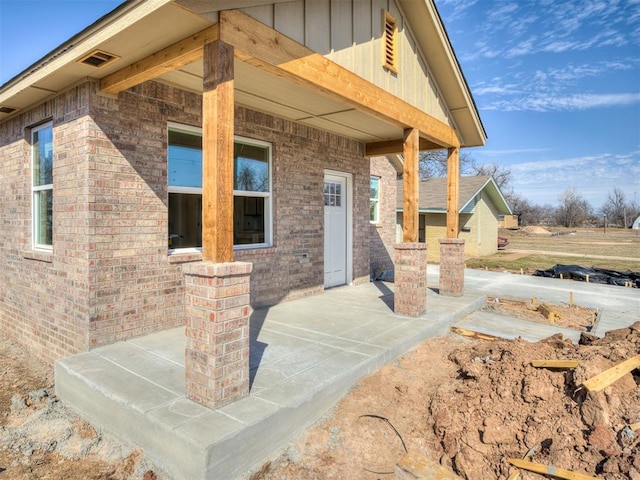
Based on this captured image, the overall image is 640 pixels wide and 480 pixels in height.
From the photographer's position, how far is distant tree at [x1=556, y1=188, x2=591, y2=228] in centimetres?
6286

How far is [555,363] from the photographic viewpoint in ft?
12.8

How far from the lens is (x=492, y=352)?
15.7ft

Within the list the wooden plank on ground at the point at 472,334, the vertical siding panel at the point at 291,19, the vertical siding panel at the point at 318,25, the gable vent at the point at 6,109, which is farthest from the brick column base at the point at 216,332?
the gable vent at the point at 6,109

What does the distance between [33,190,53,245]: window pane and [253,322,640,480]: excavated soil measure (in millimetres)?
4583

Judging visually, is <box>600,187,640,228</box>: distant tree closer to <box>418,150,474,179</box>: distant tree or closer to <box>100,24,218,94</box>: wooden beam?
<box>418,150,474,179</box>: distant tree

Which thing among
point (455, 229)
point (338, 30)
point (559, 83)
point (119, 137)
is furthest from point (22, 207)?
point (559, 83)

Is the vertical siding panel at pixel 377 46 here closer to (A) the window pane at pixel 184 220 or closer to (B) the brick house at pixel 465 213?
(A) the window pane at pixel 184 220

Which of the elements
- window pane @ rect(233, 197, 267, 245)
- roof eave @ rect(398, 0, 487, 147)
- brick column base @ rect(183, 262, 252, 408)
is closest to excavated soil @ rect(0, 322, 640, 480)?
brick column base @ rect(183, 262, 252, 408)

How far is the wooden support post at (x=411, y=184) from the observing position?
21.0ft

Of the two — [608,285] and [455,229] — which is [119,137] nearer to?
[455,229]

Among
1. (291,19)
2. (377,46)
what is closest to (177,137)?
(291,19)

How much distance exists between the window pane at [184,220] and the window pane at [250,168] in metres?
0.91

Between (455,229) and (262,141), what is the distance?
4.19 metres

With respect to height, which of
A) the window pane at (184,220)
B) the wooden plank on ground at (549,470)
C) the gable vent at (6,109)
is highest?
the gable vent at (6,109)
